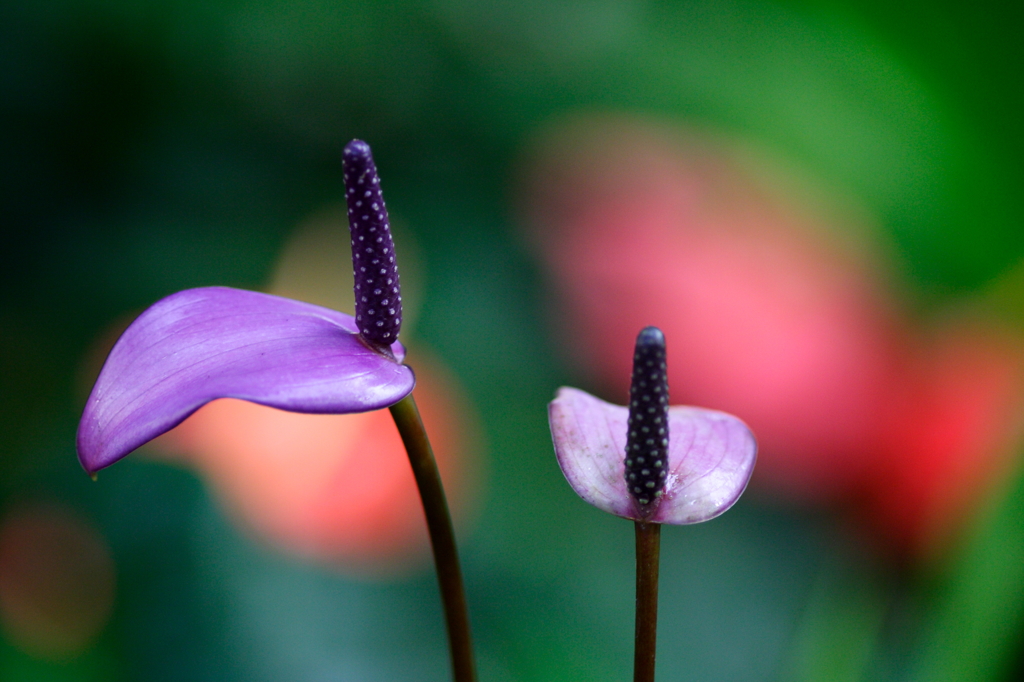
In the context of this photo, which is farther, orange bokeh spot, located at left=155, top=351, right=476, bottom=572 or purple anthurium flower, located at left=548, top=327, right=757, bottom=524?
orange bokeh spot, located at left=155, top=351, right=476, bottom=572

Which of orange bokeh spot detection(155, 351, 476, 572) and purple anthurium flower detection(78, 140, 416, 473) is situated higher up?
purple anthurium flower detection(78, 140, 416, 473)

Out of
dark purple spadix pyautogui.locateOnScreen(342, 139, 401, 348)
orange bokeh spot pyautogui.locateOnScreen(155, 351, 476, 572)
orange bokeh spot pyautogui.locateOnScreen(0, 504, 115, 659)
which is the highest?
dark purple spadix pyautogui.locateOnScreen(342, 139, 401, 348)

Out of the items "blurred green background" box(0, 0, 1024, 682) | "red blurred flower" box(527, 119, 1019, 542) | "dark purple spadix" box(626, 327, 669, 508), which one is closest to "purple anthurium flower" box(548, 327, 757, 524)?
"dark purple spadix" box(626, 327, 669, 508)

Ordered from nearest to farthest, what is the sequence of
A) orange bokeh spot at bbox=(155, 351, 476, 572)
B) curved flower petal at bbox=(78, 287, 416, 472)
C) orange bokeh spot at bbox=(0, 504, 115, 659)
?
curved flower petal at bbox=(78, 287, 416, 472)
orange bokeh spot at bbox=(0, 504, 115, 659)
orange bokeh spot at bbox=(155, 351, 476, 572)

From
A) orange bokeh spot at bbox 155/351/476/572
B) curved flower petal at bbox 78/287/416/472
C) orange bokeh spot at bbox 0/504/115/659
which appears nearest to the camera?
curved flower petal at bbox 78/287/416/472

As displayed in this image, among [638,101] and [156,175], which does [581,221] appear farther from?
[156,175]

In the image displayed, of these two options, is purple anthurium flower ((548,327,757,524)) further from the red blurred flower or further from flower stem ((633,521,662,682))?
the red blurred flower

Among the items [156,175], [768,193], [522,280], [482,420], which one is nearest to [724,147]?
[768,193]

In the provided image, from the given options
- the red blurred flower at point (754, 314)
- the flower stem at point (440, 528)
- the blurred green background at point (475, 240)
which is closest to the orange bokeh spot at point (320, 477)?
the blurred green background at point (475, 240)
